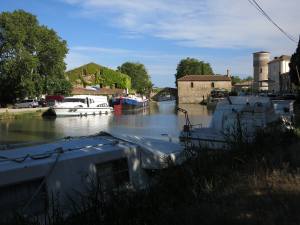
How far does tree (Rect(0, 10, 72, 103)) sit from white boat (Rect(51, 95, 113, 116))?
17.0ft

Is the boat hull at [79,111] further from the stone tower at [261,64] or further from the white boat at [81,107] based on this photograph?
the stone tower at [261,64]

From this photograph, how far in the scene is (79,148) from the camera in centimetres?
1040

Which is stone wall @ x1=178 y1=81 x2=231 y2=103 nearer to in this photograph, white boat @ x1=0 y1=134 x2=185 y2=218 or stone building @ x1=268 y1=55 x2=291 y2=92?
stone building @ x1=268 y1=55 x2=291 y2=92

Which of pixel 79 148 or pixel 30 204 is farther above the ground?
pixel 79 148

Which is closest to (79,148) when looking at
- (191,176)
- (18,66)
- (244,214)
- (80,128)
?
(191,176)

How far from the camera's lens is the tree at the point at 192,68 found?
126625 mm

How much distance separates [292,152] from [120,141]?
399cm

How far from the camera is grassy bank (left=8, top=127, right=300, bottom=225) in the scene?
19.1ft

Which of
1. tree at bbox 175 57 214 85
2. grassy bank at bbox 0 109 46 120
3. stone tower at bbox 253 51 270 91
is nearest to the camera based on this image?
grassy bank at bbox 0 109 46 120

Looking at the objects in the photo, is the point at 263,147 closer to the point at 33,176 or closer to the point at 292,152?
the point at 292,152

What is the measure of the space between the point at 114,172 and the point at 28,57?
50.2 m

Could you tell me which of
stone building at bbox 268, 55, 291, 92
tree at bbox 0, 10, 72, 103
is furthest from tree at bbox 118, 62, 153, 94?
tree at bbox 0, 10, 72, 103

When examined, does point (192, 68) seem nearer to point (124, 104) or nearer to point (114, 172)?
point (124, 104)

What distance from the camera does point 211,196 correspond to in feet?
22.5
